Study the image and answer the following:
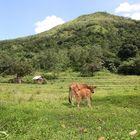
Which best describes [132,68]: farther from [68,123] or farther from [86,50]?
[68,123]

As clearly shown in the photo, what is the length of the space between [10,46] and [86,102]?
159779mm

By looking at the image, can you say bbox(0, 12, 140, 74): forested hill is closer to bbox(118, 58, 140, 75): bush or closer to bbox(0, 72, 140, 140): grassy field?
bbox(118, 58, 140, 75): bush

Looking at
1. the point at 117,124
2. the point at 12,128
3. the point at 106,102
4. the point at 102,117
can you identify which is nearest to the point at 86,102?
the point at 106,102

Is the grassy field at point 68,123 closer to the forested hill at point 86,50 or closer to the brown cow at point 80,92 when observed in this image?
the brown cow at point 80,92

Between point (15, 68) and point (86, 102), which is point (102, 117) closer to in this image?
point (86, 102)

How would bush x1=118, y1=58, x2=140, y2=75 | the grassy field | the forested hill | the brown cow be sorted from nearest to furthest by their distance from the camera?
the grassy field → the brown cow → bush x1=118, y1=58, x2=140, y2=75 → the forested hill

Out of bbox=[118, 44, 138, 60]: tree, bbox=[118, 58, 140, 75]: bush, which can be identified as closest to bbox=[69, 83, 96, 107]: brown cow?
bbox=[118, 58, 140, 75]: bush

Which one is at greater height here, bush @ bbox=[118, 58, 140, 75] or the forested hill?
the forested hill

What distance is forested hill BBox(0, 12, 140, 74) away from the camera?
112 meters

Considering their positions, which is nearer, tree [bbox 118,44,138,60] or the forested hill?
the forested hill

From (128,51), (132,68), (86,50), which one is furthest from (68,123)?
(86,50)

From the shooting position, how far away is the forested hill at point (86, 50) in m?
112

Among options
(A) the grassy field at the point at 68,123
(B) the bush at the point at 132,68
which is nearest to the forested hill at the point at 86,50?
(B) the bush at the point at 132,68

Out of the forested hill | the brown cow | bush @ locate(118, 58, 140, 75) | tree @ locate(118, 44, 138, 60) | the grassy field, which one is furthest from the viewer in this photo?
tree @ locate(118, 44, 138, 60)
